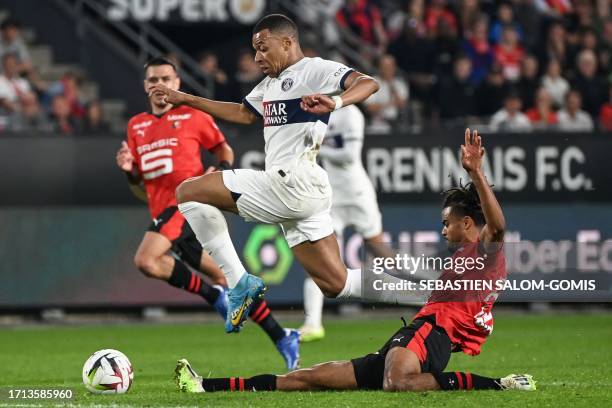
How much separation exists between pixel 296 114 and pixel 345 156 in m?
4.32

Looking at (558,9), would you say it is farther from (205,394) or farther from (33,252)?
(205,394)

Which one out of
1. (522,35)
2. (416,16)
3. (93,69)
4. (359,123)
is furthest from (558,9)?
(359,123)

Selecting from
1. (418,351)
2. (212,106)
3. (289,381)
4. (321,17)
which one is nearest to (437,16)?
(321,17)

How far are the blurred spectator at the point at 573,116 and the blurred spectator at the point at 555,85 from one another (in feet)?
3.01

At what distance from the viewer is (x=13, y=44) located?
17.1 m

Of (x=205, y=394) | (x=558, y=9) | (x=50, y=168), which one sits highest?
(x=558, y=9)

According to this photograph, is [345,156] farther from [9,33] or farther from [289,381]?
[9,33]

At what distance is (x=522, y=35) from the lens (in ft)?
66.2

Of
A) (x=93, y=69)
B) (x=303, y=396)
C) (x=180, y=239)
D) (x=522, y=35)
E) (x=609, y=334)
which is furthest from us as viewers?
(x=522, y=35)

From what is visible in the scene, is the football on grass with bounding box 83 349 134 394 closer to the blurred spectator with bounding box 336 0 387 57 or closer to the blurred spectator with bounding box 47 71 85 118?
the blurred spectator with bounding box 47 71 85 118

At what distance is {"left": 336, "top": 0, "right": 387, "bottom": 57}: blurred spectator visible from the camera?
63.0 ft

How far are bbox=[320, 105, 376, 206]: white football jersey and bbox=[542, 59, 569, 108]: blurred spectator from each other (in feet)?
18.7

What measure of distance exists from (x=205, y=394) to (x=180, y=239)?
121 inches

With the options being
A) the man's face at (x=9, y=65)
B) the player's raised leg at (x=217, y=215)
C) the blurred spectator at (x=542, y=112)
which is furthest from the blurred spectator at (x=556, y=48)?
the player's raised leg at (x=217, y=215)
